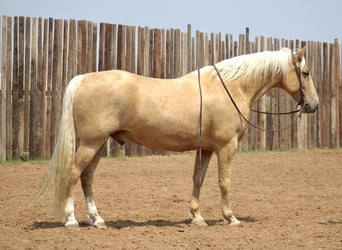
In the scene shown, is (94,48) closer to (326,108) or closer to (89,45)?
(89,45)

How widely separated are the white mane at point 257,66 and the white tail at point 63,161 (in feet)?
6.58

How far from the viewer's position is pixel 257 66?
730 centimetres

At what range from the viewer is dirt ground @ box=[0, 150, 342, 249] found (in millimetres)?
5863

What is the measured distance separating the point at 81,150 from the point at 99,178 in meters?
3.97

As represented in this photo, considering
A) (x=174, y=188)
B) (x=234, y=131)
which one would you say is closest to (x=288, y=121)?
(x=174, y=188)

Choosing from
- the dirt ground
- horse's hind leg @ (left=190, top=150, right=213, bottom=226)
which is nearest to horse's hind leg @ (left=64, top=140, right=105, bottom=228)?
the dirt ground

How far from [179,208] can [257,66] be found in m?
2.35

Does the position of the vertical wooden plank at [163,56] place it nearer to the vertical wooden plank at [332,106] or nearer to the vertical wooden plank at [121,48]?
the vertical wooden plank at [121,48]

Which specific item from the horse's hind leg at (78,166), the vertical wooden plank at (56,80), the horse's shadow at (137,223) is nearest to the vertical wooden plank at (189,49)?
the vertical wooden plank at (56,80)

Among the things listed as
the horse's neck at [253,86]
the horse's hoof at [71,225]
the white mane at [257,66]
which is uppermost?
the white mane at [257,66]

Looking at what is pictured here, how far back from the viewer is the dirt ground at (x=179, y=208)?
586 cm

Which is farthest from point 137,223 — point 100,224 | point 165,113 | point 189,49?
point 189,49

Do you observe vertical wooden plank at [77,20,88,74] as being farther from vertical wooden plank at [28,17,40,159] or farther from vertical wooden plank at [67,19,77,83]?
vertical wooden plank at [28,17,40,159]

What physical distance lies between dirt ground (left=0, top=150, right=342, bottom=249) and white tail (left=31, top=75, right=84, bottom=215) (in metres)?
0.39
